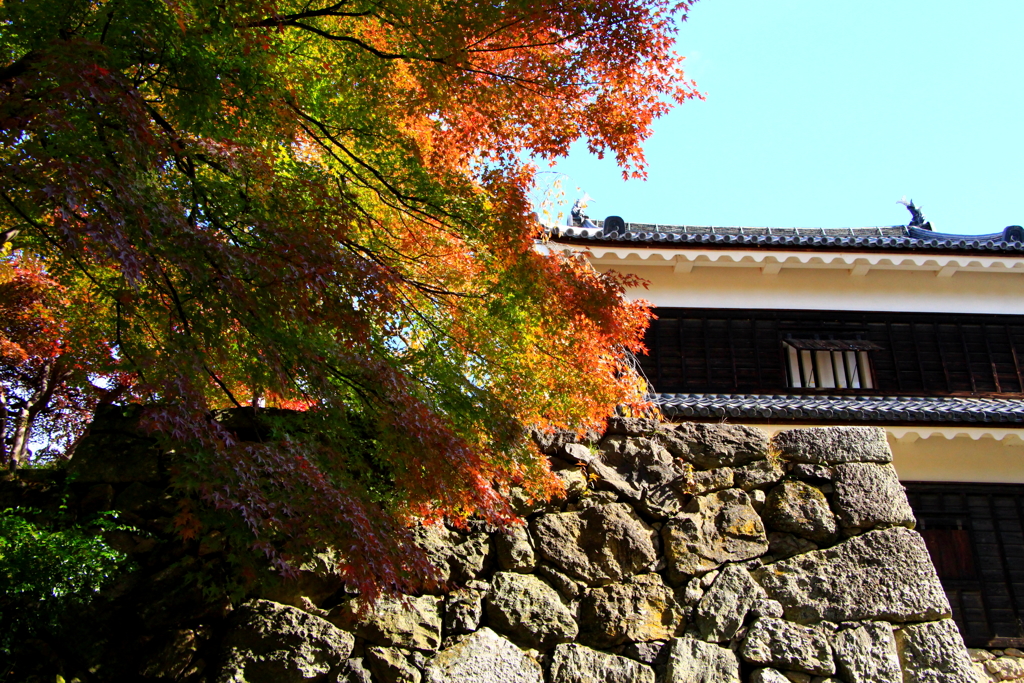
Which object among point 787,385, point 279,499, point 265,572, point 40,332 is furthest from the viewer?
point 787,385

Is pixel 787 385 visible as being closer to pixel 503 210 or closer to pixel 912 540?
pixel 912 540

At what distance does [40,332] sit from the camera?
316 inches

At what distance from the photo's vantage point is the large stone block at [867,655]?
19.3ft

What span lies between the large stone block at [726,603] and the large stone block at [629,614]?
0.21m

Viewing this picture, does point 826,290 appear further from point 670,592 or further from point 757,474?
point 670,592

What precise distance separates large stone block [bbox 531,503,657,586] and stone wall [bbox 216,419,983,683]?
12 millimetres

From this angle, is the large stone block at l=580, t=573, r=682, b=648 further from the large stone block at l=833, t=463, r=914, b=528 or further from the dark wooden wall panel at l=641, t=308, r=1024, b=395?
the dark wooden wall panel at l=641, t=308, r=1024, b=395

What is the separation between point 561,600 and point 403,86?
4.36m

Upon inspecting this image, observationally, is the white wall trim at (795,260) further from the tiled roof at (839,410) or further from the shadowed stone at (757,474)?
the shadowed stone at (757,474)

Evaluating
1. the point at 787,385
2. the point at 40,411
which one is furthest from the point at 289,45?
the point at 787,385

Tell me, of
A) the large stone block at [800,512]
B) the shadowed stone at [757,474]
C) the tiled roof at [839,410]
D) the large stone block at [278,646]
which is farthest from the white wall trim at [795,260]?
the large stone block at [278,646]

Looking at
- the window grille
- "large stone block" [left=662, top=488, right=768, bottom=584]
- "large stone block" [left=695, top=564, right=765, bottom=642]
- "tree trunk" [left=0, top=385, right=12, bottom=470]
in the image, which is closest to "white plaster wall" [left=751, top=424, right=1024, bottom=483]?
the window grille

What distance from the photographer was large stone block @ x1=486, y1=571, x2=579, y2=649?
5.93 meters

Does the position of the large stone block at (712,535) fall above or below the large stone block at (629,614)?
above
